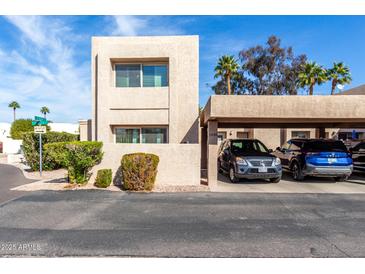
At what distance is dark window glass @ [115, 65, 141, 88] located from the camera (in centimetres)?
1252

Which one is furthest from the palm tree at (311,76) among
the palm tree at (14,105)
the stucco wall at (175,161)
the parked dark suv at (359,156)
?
the palm tree at (14,105)

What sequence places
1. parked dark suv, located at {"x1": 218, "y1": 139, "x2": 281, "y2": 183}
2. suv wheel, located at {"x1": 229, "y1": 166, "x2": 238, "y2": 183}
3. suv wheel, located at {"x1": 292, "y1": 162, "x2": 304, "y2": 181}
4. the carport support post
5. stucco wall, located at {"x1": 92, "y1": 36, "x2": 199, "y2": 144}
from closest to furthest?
the carport support post < parked dark suv, located at {"x1": 218, "y1": 139, "x2": 281, "y2": 183} < suv wheel, located at {"x1": 229, "y1": 166, "x2": 238, "y2": 183} < suv wheel, located at {"x1": 292, "y1": 162, "x2": 304, "y2": 181} < stucco wall, located at {"x1": 92, "y1": 36, "x2": 199, "y2": 144}

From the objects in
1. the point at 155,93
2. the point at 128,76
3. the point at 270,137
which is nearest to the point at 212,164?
the point at 155,93

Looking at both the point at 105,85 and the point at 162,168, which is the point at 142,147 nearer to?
the point at 162,168

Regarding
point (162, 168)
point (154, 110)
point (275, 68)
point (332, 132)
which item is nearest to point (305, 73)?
point (275, 68)

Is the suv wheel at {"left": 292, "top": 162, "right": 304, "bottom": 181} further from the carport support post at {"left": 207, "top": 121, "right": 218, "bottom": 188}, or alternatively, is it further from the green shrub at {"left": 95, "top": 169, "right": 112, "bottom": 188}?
the green shrub at {"left": 95, "top": 169, "right": 112, "bottom": 188}

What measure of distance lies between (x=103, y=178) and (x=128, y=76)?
243 inches

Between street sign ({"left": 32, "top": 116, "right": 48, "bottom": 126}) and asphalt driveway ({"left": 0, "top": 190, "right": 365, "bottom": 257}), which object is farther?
street sign ({"left": 32, "top": 116, "right": 48, "bottom": 126})

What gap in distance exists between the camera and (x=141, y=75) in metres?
12.5

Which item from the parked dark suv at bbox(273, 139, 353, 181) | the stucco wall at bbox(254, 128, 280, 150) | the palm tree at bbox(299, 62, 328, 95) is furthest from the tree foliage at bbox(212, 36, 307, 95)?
the parked dark suv at bbox(273, 139, 353, 181)

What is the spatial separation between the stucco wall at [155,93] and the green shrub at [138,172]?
12.5 feet

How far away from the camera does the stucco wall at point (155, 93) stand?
1212 centimetres

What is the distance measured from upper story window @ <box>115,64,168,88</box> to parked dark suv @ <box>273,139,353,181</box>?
7407 millimetres
